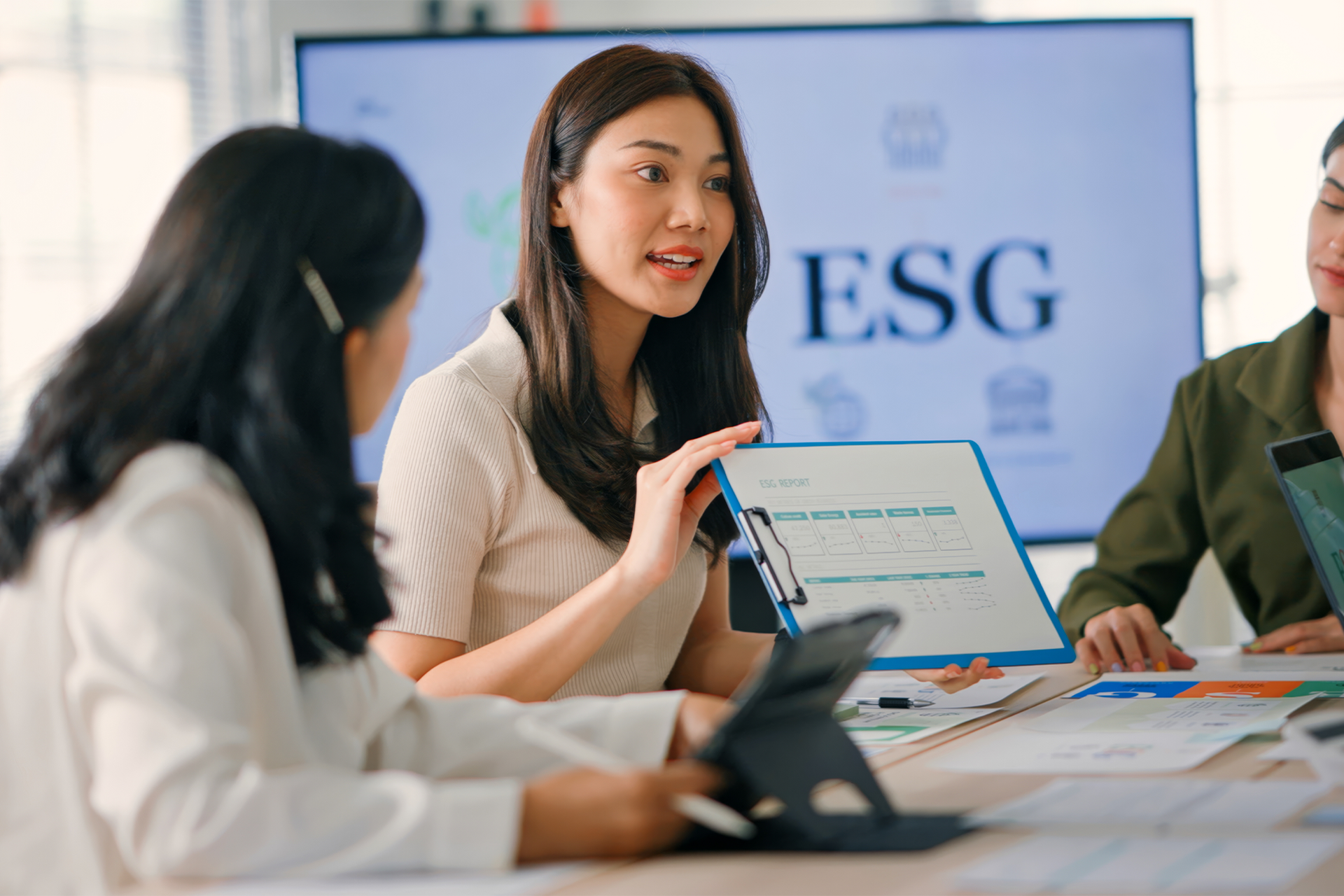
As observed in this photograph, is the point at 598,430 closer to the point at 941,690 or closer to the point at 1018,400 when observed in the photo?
the point at 941,690

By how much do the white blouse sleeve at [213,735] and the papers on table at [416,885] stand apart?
0.03 ft

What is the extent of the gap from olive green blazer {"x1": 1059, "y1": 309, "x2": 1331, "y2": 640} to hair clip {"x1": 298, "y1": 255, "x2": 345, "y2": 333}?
149 centimetres

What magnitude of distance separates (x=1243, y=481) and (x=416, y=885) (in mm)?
1805

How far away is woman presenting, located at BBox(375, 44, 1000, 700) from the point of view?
152cm

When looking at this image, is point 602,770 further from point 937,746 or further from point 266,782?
point 937,746

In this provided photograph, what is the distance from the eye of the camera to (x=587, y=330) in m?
1.76

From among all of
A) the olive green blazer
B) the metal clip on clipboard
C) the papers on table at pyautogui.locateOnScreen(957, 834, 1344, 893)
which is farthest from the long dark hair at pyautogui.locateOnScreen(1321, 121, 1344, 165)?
the papers on table at pyautogui.locateOnScreen(957, 834, 1344, 893)

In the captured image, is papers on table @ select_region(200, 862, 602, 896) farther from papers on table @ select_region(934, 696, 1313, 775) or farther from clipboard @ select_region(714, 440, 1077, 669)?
clipboard @ select_region(714, 440, 1077, 669)

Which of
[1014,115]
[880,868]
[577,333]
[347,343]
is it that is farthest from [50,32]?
[880,868]

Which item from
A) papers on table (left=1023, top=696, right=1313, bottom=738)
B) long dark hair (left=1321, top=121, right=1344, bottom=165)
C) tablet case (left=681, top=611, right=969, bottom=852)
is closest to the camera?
tablet case (left=681, top=611, right=969, bottom=852)

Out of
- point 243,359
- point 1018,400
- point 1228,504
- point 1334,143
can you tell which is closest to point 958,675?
point 1228,504

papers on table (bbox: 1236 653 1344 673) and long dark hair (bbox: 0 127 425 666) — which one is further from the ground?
long dark hair (bbox: 0 127 425 666)

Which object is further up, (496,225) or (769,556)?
(496,225)

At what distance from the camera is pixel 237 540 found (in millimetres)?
847
